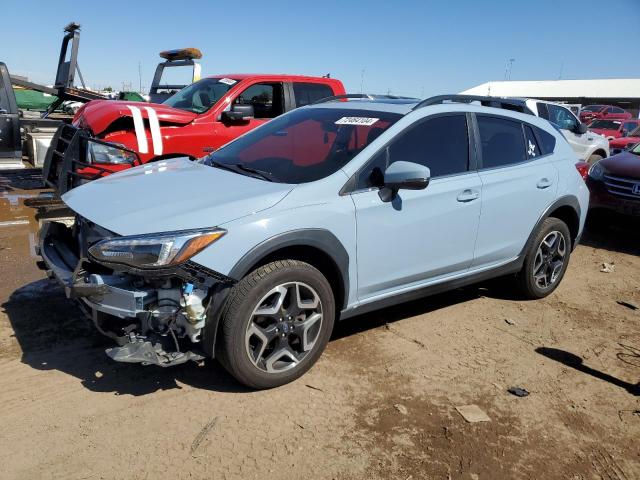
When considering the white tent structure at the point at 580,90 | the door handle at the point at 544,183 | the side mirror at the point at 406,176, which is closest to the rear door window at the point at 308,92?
the door handle at the point at 544,183

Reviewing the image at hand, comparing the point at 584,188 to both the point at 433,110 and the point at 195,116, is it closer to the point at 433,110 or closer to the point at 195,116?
the point at 433,110

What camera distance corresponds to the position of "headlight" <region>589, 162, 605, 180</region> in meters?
7.75

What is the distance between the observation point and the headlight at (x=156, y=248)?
9.49 feet

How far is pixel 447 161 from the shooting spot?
4.13 meters

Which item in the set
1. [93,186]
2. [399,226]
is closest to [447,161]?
[399,226]

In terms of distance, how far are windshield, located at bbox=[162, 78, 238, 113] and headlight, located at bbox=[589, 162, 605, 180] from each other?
5.22 meters

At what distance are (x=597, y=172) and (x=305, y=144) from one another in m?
5.57

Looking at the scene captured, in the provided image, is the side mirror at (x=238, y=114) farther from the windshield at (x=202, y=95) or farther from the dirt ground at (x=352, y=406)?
the dirt ground at (x=352, y=406)

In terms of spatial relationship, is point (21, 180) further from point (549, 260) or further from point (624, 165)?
point (624, 165)

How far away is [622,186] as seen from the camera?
7410 millimetres

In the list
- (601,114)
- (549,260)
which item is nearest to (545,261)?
(549,260)

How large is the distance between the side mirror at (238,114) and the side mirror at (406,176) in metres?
3.79

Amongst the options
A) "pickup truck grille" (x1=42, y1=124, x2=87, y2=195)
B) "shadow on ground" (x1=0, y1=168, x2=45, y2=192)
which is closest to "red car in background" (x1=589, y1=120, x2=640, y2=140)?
"shadow on ground" (x1=0, y1=168, x2=45, y2=192)

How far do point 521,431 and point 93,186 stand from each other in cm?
315
